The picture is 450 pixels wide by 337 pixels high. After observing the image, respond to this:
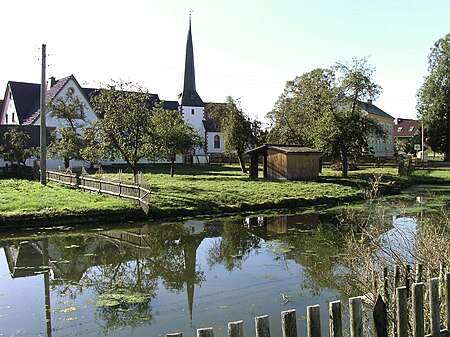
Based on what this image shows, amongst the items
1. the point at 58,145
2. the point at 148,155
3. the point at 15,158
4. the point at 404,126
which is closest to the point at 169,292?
the point at 148,155

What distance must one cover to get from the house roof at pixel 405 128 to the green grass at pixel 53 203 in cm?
8567

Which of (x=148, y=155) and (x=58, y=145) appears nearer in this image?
(x=148, y=155)

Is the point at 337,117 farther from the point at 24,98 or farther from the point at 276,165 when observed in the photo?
the point at 24,98

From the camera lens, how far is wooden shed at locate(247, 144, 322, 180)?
102ft

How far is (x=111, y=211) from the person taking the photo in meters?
16.3

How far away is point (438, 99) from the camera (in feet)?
167

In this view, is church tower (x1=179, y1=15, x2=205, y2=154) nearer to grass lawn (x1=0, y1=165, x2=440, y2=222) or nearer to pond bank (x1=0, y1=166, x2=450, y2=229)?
pond bank (x1=0, y1=166, x2=450, y2=229)

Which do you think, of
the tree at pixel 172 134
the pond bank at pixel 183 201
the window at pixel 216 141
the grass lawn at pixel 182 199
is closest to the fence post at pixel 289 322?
the pond bank at pixel 183 201

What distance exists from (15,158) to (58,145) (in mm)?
5618

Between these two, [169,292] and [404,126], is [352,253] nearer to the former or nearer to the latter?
[169,292]

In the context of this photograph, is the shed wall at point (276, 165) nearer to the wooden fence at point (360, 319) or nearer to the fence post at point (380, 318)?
the wooden fence at point (360, 319)

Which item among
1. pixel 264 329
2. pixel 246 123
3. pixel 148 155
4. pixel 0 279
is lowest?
pixel 0 279

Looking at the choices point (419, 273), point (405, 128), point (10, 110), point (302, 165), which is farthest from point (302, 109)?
point (405, 128)

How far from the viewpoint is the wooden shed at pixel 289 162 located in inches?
1227
